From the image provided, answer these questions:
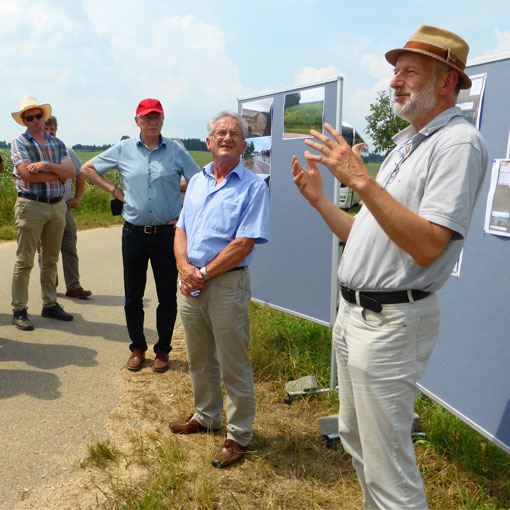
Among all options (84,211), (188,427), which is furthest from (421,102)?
(84,211)

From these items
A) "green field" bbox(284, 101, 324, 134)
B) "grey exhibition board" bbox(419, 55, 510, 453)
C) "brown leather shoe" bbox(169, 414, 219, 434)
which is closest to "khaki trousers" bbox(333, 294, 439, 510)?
"grey exhibition board" bbox(419, 55, 510, 453)

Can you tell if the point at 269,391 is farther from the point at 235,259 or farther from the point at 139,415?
the point at 235,259

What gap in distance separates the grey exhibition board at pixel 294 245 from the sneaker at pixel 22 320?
262cm

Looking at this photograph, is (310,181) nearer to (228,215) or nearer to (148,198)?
(228,215)

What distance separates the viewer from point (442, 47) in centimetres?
183

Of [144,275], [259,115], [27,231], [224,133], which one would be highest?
[259,115]

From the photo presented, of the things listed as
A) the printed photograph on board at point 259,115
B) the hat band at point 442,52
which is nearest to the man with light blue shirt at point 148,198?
the printed photograph on board at point 259,115

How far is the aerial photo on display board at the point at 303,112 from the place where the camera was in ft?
12.0

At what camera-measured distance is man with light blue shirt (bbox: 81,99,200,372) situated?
4.09 meters

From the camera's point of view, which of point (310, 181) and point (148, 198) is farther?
point (148, 198)

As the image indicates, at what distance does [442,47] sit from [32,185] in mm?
4492

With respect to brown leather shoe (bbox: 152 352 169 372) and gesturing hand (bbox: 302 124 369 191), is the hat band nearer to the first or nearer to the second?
gesturing hand (bbox: 302 124 369 191)

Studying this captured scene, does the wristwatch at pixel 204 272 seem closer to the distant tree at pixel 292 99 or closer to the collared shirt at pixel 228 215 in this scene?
the collared shirt at pixel 228 215

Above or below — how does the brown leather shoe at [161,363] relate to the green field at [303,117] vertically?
below
